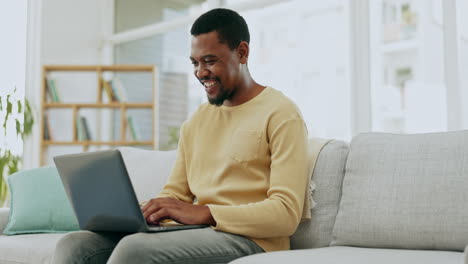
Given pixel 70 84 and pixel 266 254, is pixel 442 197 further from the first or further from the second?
pixel 70 84

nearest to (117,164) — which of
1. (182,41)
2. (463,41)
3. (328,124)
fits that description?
(463,41)

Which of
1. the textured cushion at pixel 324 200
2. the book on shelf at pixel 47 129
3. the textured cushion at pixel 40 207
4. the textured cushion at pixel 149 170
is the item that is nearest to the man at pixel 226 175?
the textured cushion at pixel 324 200

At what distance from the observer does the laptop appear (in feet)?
4.50

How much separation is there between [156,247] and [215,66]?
0.63 meters

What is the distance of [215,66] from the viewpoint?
1.75m

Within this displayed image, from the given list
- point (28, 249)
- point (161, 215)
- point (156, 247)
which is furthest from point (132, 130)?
point (156, 247)

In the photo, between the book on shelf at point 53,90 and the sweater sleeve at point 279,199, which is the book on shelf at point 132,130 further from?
the sweater sleeve at point 279,199

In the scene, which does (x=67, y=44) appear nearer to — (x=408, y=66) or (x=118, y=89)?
(x=118, y=89)

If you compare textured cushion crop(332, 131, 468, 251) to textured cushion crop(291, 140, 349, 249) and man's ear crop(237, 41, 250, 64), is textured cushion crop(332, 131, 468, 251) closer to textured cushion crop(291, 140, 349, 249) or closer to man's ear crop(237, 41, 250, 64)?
textured cushion crop(291, 140, 349, 249)

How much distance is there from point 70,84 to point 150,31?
30.4 inches

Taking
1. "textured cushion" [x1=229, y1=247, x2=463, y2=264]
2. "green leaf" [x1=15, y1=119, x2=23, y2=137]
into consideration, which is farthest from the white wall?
"textured cushion" [x1=229, y1=247, x2=463, y2=264]

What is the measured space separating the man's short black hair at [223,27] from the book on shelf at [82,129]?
282 cm

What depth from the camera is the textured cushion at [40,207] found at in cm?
244

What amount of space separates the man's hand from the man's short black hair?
518 millimetres
